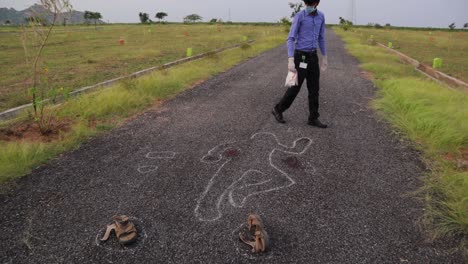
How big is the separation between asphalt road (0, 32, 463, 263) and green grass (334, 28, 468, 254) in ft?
0.56

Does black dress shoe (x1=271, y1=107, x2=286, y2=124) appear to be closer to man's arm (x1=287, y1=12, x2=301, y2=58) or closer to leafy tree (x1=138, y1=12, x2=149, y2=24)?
man's arm (x1=287, y1=12, x2=301, y2=58)

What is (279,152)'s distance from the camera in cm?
388

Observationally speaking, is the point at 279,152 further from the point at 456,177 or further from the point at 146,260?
the point at 146,260

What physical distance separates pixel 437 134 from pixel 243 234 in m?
3.38

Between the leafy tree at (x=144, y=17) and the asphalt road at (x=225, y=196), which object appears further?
the leafy tree at (x=144, y=17)

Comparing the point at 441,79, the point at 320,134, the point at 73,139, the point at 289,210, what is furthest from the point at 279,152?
the point at 441,79

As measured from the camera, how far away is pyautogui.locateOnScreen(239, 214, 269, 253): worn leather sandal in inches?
86.1

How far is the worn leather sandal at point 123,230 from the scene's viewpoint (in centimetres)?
227

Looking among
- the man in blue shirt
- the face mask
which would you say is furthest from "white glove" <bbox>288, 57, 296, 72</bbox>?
the face mask

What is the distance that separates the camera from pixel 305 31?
4.40 metres

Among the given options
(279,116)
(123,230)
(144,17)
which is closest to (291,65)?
(279,116)

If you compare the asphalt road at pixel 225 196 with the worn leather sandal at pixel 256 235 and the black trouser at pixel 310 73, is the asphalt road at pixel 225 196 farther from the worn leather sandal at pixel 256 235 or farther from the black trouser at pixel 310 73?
the black trouser at pixel 310 73

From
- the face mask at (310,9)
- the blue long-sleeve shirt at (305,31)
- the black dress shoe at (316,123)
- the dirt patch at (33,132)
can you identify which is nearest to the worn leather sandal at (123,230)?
the dirt patch at (33,132)

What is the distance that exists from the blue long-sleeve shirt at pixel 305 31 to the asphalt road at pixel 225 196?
1209mm
